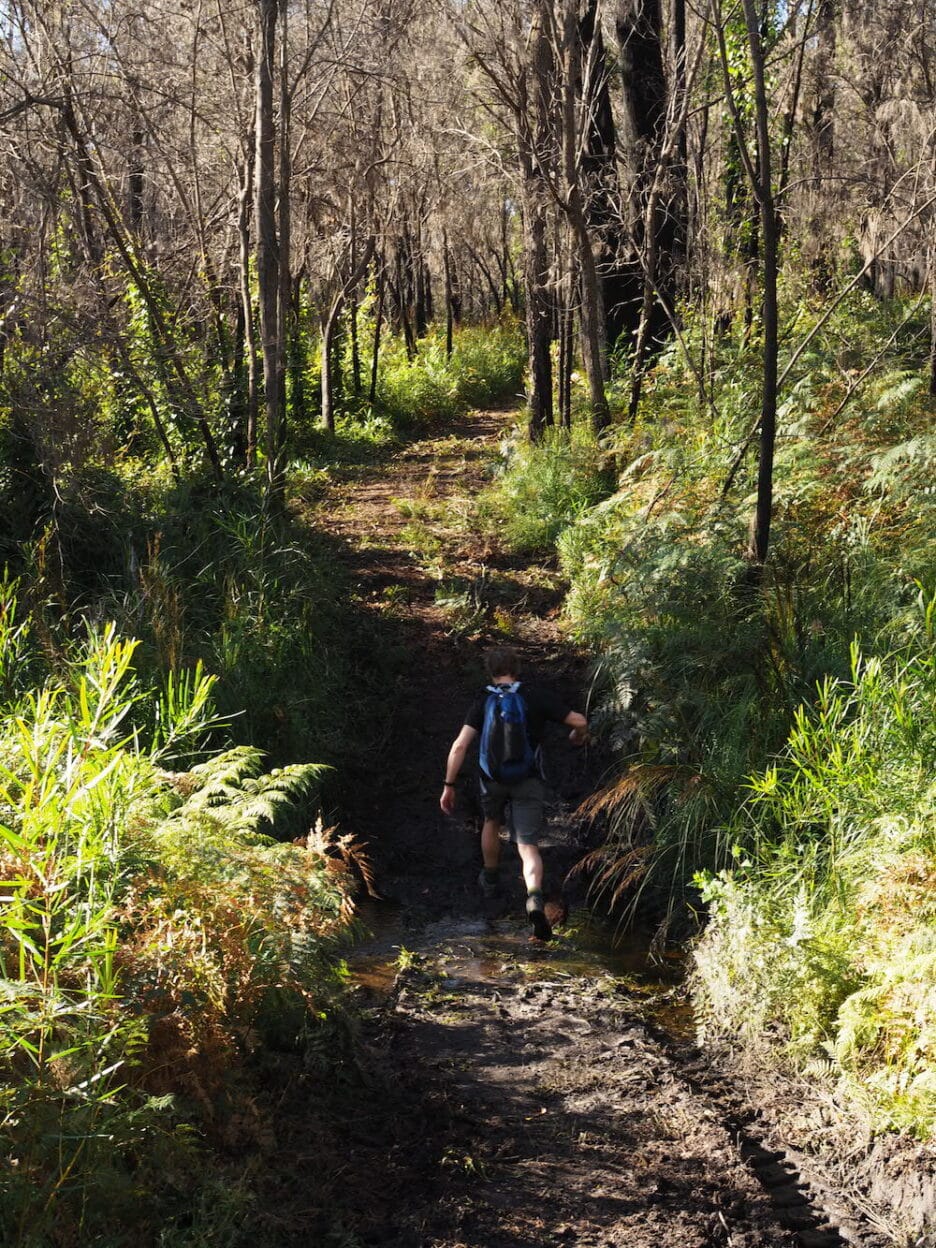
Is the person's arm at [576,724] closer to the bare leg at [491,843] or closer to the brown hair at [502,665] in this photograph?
the brown hair at [502,665]

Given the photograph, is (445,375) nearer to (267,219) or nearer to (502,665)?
(267,219)

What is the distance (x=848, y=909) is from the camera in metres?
5.05

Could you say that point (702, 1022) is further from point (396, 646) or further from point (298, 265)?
point (298, 265)

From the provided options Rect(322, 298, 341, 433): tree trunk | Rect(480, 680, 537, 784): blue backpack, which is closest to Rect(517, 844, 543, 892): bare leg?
Rect(480, 680, 537, 784): blue backpack

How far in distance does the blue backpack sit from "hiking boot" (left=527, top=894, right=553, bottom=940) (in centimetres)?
72

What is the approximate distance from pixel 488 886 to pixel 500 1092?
2.51 meters

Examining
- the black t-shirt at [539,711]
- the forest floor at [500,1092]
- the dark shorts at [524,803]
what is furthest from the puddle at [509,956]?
the black t-shirt at [539,711]

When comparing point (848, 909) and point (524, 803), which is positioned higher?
point (848, 909)

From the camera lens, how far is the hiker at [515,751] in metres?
6.73

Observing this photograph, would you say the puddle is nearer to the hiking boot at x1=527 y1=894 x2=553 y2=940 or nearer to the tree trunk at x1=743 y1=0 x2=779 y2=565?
the hiking boot at x1=527 y1=894 x2=553 y2=940

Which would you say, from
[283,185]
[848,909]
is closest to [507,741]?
[848,909]

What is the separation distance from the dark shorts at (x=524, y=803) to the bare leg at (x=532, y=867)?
0.16ft

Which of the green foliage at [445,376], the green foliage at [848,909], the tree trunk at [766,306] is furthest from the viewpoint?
the green foliage at [445,376]

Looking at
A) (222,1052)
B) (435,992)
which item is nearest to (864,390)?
(435,992)
